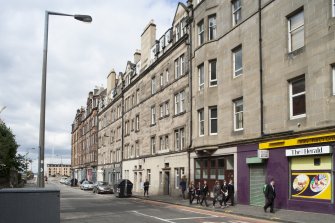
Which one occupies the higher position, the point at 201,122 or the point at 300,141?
the point at 201,122

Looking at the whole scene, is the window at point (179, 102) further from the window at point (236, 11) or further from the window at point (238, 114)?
the window at point (236, 11)

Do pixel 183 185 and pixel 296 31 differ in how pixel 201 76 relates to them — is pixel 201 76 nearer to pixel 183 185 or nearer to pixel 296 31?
pixel 183 185

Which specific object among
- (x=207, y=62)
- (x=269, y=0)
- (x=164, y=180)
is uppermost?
(x=269, y=0)

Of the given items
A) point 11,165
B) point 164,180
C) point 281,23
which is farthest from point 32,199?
point 11,165

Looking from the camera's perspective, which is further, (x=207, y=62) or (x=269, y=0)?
(x=207, y=62)

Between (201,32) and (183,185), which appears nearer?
(201,32)

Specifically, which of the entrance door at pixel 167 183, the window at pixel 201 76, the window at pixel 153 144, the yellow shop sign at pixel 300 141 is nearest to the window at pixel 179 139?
the entrance door at pixel 167 183

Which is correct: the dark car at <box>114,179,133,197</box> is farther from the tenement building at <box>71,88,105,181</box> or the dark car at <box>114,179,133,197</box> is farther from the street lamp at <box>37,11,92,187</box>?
the tenement building at <box>71,88,105,181</box>

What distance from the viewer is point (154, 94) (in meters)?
44.3

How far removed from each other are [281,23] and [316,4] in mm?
2785

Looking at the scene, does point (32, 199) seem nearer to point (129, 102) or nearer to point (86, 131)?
point (129, 102)

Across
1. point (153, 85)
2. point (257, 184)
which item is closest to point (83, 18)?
point (257, 184)

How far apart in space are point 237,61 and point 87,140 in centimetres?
6761

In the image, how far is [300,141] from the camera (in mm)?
20781
